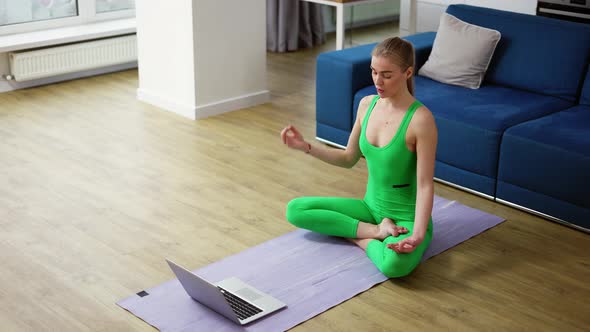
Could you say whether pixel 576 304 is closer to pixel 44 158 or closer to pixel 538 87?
pixel 538 87

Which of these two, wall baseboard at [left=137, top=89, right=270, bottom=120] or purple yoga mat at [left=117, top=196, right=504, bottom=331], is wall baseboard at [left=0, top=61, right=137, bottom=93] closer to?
wall baseboard at [left=137, top=89, right=270, bottom=120]

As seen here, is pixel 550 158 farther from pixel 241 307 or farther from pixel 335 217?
pixel 241 307

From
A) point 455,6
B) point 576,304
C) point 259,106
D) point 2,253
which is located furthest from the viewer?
point 259,106

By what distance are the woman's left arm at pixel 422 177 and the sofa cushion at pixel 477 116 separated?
0.79m

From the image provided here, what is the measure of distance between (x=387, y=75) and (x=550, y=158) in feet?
3.20

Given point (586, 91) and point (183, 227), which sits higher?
point (586, 91)

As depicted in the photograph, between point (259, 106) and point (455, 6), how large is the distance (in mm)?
1393

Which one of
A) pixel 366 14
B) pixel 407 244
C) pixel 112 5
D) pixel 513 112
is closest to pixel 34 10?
pixel 112 5

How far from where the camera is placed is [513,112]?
3.98 metres

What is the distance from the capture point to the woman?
3.08 meters

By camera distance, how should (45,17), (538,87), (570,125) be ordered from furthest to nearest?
1. (45,17)
2. (538,87)
3. (570,125)

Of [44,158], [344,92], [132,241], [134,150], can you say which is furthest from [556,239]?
[44,158]

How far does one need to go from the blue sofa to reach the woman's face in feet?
2.83

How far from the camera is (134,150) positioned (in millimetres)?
4559
